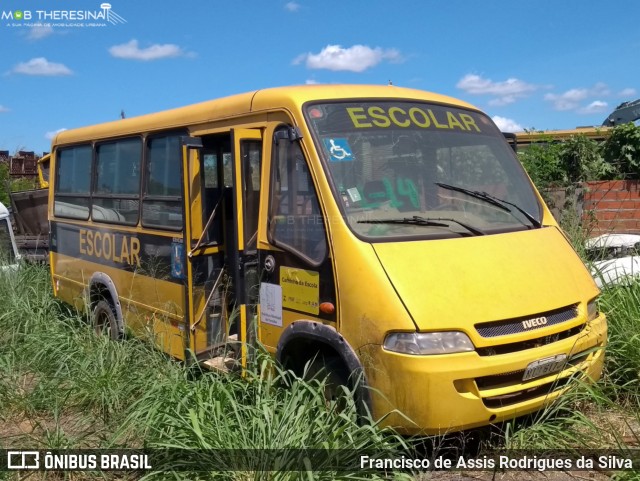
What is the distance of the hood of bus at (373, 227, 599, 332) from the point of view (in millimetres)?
3494

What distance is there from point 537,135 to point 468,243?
23.4 ft

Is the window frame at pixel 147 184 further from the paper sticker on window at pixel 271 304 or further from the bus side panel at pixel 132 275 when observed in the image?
the paper sticker on window at pixel 271 304

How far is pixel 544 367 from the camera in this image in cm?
368

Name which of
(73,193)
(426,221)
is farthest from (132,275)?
(426,221)

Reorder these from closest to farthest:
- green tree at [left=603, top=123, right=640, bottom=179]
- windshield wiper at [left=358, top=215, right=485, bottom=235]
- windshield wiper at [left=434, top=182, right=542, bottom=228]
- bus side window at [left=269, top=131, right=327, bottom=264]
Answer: windshield wiper at [left=358, top=215, right=485, bottom=235], bus side window at [left=269, top=131, right=327, bottom=264], windshield wiper at [left=434, top=182, right=542, bottom=228], green tree at [left=603, top=123, right=640, bottom=179]

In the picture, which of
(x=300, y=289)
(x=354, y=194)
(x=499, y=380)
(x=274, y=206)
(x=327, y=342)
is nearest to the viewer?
(x=499, y=380)

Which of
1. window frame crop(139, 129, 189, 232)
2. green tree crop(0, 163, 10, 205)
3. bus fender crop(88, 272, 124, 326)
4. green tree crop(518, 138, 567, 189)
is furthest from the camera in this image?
green tree crop(0, 163, 10, 205)

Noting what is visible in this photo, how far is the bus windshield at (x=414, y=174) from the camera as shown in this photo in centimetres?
396

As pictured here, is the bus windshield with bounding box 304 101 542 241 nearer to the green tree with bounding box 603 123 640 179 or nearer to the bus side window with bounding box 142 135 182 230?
the bus side window with bounding box 142 135 182 230

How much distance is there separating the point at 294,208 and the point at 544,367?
1.84 m

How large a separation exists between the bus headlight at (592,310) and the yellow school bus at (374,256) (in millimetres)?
25

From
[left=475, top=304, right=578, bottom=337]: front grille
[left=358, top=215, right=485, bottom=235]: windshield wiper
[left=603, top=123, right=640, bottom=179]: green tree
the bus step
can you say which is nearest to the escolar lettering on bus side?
the bus step

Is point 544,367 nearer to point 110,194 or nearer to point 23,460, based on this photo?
point 23,460

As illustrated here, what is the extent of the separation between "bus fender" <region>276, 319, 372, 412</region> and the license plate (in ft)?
3.06
